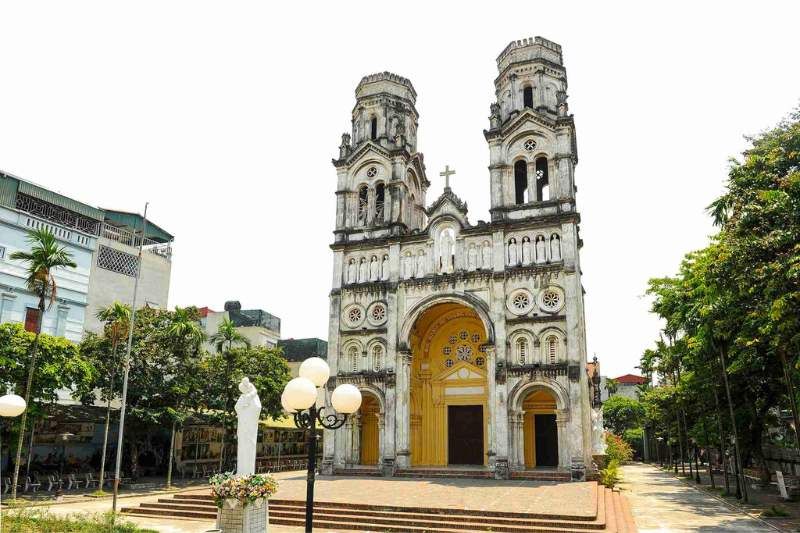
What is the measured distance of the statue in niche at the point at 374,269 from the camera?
33016 millimetres

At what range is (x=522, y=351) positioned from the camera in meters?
29.0

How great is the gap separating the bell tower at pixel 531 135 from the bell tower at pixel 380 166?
5.37 meters

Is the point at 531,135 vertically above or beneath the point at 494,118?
beneath

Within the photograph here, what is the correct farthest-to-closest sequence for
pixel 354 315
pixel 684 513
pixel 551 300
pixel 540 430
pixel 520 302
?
pixel 354 315 < pixel 540 430 < pixel 520 302 < pixel 551 300 < pixel 684 513

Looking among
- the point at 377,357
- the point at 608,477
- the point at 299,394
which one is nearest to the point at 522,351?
the point at 608,477

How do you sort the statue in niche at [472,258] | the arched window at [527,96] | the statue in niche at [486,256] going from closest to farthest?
the statue in niche at [486,256] → the statue in niche at [472,258] → the arched window at [527,96]

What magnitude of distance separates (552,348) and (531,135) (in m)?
11.6

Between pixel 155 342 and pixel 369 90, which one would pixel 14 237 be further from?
pixel 369 90

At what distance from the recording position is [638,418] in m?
64.6

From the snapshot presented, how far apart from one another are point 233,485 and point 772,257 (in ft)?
44.6

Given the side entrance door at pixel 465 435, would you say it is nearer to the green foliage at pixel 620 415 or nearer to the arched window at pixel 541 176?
the arched window at pixel 541 176

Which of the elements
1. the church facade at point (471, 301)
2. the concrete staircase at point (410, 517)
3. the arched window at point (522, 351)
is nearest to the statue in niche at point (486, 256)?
the church facade at point (471, 301)

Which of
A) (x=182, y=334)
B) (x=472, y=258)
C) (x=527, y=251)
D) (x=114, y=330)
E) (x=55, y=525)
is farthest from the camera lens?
(x=472, y=258)

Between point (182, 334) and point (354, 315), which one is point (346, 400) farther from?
point (354, 315)
